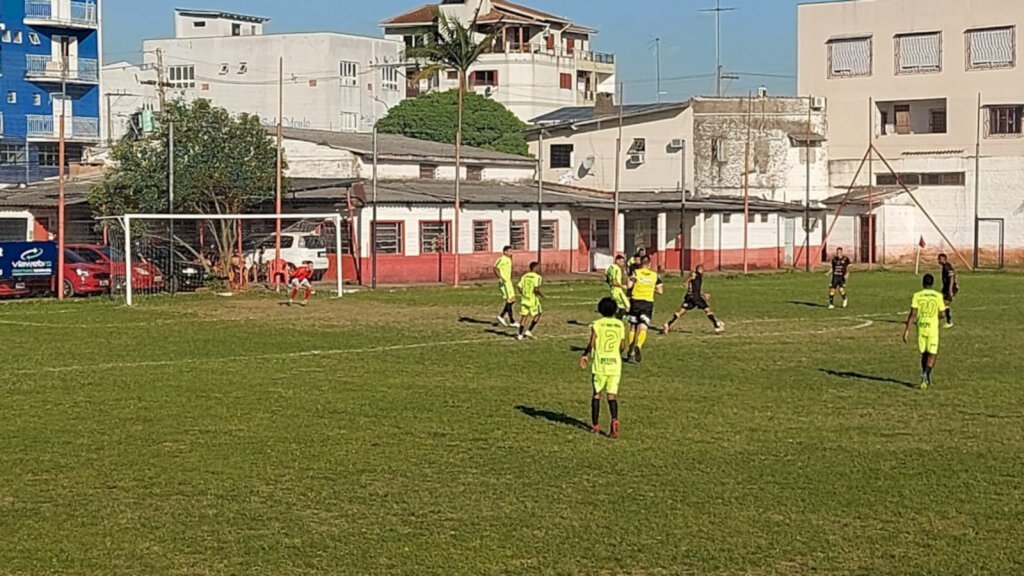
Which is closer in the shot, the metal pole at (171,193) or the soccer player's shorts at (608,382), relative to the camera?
the soccer player's shorts at (608,382)

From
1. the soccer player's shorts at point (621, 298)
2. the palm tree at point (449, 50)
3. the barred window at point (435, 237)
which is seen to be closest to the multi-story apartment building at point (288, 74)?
the palm tree at point (449, 50)

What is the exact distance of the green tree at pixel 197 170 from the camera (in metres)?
44.4

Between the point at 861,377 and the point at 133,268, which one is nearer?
the point at 861,377

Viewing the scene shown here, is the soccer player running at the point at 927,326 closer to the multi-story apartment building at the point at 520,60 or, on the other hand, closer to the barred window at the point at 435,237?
the barred window at the point at 435,237

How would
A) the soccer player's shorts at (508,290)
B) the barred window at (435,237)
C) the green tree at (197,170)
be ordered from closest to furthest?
1. the soccer player's shorts at (508,290)
2. the green tree at (197,170)
3. the barred window at (435,237)

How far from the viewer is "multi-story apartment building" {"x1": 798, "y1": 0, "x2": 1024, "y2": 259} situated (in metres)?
65.6

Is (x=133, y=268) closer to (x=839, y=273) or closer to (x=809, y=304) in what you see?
(x=809, y=304)

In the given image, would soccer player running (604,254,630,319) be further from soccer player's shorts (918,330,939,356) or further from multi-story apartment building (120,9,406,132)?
multi-story apartment building (120,9,406,132)

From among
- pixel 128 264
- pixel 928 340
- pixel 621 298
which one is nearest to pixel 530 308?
pixel 621 298

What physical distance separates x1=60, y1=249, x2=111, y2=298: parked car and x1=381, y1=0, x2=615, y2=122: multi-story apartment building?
5570 centimetres

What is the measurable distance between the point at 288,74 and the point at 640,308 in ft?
245

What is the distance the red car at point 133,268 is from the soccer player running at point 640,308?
19435mm

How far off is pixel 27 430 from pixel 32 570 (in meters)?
6.75

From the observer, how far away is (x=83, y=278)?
4116 cm
